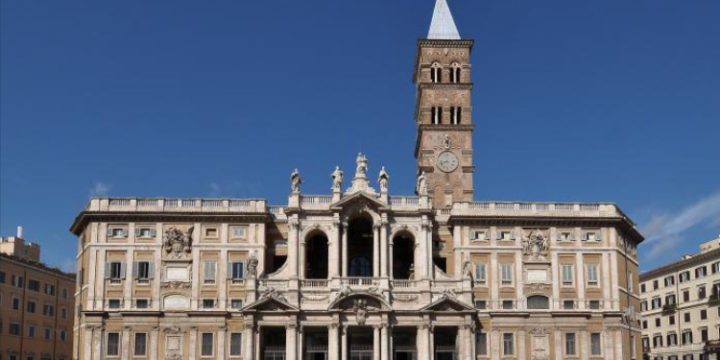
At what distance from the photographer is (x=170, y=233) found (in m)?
78.6

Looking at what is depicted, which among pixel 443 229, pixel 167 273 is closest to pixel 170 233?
pixel 167 273

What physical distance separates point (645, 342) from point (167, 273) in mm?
64316

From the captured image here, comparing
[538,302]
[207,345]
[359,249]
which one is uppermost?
[359,249]

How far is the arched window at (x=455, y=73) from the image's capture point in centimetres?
9206

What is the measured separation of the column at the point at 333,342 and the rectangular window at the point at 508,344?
14305 millimetres

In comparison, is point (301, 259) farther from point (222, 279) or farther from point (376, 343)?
point (376, 343)

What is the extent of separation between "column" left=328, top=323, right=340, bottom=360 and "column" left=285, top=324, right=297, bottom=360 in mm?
2793

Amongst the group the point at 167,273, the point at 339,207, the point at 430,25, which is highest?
the point at 430,25

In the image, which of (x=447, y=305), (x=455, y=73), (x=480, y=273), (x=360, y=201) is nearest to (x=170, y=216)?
(x=360, y=201)

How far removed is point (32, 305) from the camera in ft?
329

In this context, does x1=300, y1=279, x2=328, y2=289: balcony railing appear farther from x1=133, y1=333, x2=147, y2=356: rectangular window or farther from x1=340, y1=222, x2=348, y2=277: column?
x1=133, y1=333, x2=147, y2=356: rectangular window

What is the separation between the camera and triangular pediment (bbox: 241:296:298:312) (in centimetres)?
7431

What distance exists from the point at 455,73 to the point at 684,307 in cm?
3950

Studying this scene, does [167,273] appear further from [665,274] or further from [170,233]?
[665,274]
